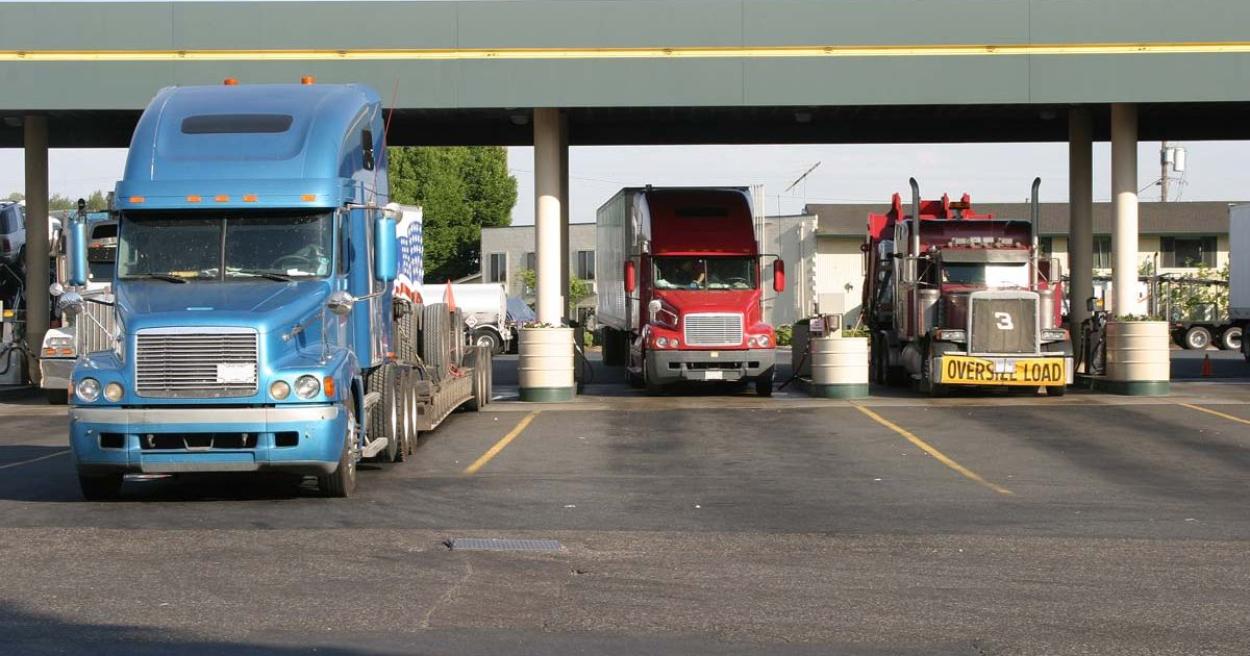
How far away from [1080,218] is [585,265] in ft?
136

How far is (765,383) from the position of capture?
2769cm

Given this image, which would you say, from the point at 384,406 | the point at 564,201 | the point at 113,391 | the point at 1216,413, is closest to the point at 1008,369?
the point at 1216,413

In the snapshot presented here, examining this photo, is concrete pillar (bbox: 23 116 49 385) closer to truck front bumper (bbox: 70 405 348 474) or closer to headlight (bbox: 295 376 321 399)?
truck front bumper (bbox: 70 405 348 474)

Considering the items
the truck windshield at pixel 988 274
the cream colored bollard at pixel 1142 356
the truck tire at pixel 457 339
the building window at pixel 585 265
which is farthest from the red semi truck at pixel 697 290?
the building window at pixel 585 265

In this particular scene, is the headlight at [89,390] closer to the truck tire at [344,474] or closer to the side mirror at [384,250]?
the truck tire at [344,474]

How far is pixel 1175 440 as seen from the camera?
20.2 m

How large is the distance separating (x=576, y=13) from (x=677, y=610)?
1862cm

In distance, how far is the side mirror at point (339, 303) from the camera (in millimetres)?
14562

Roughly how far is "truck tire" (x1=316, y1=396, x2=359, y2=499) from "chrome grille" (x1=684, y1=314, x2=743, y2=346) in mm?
12834

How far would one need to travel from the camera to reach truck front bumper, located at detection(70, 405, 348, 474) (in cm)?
1345

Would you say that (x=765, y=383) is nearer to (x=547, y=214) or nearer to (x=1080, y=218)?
(x=547, y=214)

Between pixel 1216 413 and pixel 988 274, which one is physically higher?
pixel 988 274

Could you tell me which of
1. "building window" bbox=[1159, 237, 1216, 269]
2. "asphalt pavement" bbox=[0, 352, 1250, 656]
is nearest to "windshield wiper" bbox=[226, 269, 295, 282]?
"asphalt pavement" bbox=[0, 352, 1250, 656]

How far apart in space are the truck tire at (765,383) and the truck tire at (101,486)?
14.5 meters
